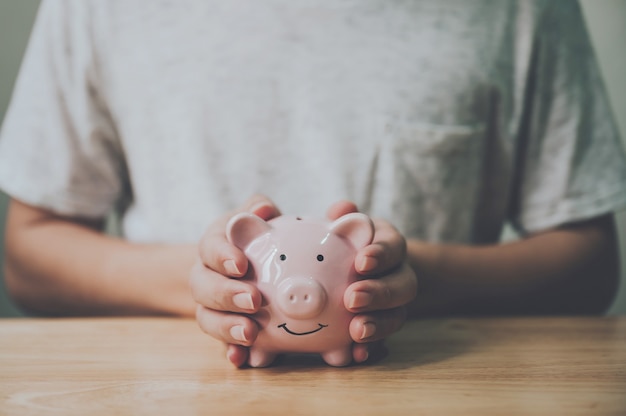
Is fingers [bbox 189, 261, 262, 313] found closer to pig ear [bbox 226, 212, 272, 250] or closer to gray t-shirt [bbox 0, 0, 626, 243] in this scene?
pig ear [bbox 226, 212, 272, 250]

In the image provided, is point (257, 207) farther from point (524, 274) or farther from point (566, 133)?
point (566, 133)

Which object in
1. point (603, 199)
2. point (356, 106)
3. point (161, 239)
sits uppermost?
point (356, 106)

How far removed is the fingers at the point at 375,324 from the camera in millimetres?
468

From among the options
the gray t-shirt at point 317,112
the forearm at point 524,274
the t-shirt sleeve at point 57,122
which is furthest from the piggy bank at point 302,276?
the t-shirt sleeve at point 57,122

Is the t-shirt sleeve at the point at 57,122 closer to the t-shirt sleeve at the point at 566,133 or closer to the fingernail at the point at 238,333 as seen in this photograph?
the fingernail at the point at 238,333

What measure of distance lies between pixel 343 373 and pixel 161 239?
0.46 m

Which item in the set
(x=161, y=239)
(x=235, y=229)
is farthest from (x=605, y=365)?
(x=161, y=239)

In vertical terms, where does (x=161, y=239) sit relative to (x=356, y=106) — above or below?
below

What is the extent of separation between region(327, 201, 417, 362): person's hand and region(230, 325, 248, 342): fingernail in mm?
86

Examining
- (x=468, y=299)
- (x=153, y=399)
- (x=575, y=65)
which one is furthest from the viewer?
(x=575, y=65)

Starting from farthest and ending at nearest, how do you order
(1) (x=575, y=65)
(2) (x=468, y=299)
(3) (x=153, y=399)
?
(1) (x=575, y=65)
(2) (x=468, y=299)
(3) (x=153, y=399)

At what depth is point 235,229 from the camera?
476mm

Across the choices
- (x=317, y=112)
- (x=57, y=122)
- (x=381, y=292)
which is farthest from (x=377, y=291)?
(x=57, y=122)

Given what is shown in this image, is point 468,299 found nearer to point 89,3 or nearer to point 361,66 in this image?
point 361,66
